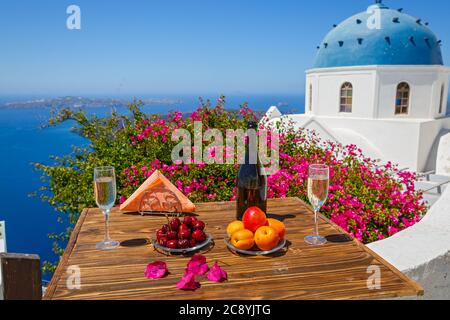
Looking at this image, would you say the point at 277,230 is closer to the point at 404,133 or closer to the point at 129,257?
the point at 129,257

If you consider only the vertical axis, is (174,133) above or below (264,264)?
above

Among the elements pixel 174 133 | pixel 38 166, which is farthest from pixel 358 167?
pixel 38 166

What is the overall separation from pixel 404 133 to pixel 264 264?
1678cm

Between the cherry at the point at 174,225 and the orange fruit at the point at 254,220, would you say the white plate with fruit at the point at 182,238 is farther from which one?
the orange fruit at the point at 254,220

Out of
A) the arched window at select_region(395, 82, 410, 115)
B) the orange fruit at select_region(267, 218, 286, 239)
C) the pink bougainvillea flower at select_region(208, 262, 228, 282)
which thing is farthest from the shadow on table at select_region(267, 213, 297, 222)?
the arched window at select_region(395, 82, 410, 115)

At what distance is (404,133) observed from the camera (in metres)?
A: 16.3

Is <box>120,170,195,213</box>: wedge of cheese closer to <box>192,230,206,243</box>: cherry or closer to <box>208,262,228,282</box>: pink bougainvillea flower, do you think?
<box>192,230,206,243</box>: cherry

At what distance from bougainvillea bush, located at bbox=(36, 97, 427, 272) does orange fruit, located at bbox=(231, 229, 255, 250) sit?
8.53 ft

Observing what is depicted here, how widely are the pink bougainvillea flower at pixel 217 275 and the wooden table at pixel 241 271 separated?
31 mm

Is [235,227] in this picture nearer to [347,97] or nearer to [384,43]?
[347,97]

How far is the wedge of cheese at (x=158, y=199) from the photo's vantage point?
2.48 m
